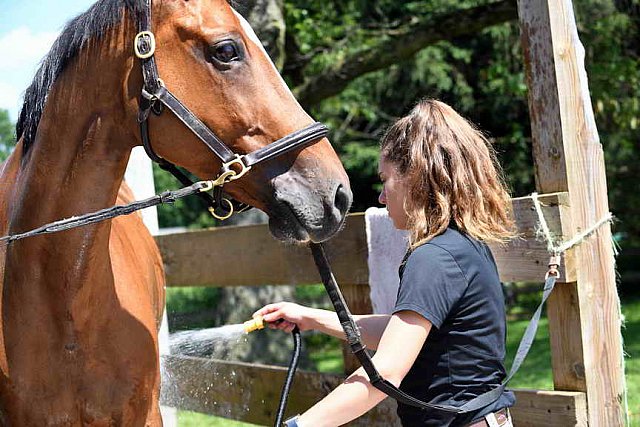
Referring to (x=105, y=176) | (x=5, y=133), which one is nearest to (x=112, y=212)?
(x=105, y=176)

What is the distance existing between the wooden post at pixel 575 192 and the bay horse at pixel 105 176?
0.97 meters

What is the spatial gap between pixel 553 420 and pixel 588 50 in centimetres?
761

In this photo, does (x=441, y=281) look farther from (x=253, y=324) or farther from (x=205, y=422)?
(x=205, y=422)

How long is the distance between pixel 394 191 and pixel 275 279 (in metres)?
1.86

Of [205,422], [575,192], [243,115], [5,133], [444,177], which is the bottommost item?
[205,422]

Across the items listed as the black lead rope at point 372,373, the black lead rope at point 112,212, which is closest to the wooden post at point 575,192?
the black lead rope at point 372,373

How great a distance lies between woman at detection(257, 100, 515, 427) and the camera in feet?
6.44

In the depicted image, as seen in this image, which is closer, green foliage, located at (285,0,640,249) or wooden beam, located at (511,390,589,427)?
wooden beam, located at (511,390,589,427)

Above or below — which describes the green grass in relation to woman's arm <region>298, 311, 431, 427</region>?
below

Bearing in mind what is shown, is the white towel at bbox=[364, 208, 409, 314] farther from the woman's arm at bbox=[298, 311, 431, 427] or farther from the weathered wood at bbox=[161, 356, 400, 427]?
the woman's arm at bbox=[298, 311, 431, 427]

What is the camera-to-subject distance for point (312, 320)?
241cm

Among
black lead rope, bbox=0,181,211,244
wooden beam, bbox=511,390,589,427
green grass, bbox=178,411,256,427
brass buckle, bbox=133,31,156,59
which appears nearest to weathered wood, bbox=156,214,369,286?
wooden beam, bbox=511,390,589,427

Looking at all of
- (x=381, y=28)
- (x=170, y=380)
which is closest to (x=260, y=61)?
(x=170, y=380)

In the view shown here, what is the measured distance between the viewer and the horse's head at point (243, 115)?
7.04 feet
